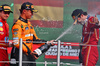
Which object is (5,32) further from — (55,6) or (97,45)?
(97,45)

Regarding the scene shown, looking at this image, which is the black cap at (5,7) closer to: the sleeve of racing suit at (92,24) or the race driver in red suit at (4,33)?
the race driver in red suit at (4,33)

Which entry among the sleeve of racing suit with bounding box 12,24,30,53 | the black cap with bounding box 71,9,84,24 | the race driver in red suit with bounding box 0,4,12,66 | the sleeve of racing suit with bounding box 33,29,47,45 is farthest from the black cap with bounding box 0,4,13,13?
the black cap with bounding box 71,9,84,24

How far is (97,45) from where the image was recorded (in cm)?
466

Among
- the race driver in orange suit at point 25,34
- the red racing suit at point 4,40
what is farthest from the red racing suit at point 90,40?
the red racing suit at point 4,40

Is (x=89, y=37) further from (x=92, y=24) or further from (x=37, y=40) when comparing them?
(x=37, y=40)

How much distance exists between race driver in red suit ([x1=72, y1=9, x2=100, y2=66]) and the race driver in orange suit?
70cm

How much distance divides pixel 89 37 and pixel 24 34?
129 cm

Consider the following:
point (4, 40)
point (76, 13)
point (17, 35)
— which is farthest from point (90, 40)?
point (4, 40)

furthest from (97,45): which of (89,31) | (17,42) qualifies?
(17,42)

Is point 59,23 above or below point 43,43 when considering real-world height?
above

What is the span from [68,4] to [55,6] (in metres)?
0.25

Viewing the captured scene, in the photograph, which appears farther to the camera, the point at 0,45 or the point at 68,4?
the point at 68,4

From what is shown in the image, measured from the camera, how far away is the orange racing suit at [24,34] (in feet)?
13.9

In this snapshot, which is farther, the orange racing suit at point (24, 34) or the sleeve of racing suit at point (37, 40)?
the sleeve of racing suit at point (37, 40)
